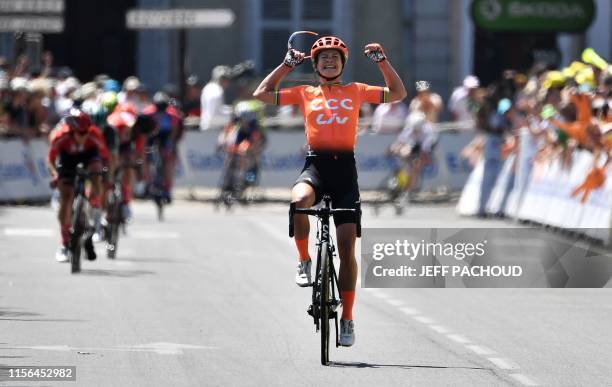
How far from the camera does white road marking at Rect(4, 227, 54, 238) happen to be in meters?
23.3

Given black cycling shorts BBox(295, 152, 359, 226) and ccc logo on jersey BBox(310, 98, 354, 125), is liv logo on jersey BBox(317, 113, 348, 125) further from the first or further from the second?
black cycling shorts BBox(295, 152, 359, 226)

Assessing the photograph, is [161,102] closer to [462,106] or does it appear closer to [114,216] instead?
[462,106]

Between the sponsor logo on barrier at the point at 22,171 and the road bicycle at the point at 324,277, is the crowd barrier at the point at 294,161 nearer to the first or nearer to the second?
the sponsor logo on barrier at the point at 22,171

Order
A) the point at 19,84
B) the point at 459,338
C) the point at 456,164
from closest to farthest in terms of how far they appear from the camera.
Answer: the point at 459,338, the point at 19,84, the point at 456,164

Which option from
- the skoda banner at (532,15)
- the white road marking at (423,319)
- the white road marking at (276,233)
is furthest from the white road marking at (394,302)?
the skoda banner at (532,15)

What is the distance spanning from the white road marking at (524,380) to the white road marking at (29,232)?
12.8m

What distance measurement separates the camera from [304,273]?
1223cm

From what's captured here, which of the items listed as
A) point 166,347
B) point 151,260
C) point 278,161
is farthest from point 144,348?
point 278,161

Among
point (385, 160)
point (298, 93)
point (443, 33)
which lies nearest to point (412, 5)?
point (443, 33)

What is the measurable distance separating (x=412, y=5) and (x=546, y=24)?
13.4 m

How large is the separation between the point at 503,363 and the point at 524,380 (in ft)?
2.52

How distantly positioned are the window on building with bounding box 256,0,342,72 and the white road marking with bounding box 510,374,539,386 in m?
26.6

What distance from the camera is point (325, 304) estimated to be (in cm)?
1148

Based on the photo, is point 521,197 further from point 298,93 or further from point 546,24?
point 298,93
